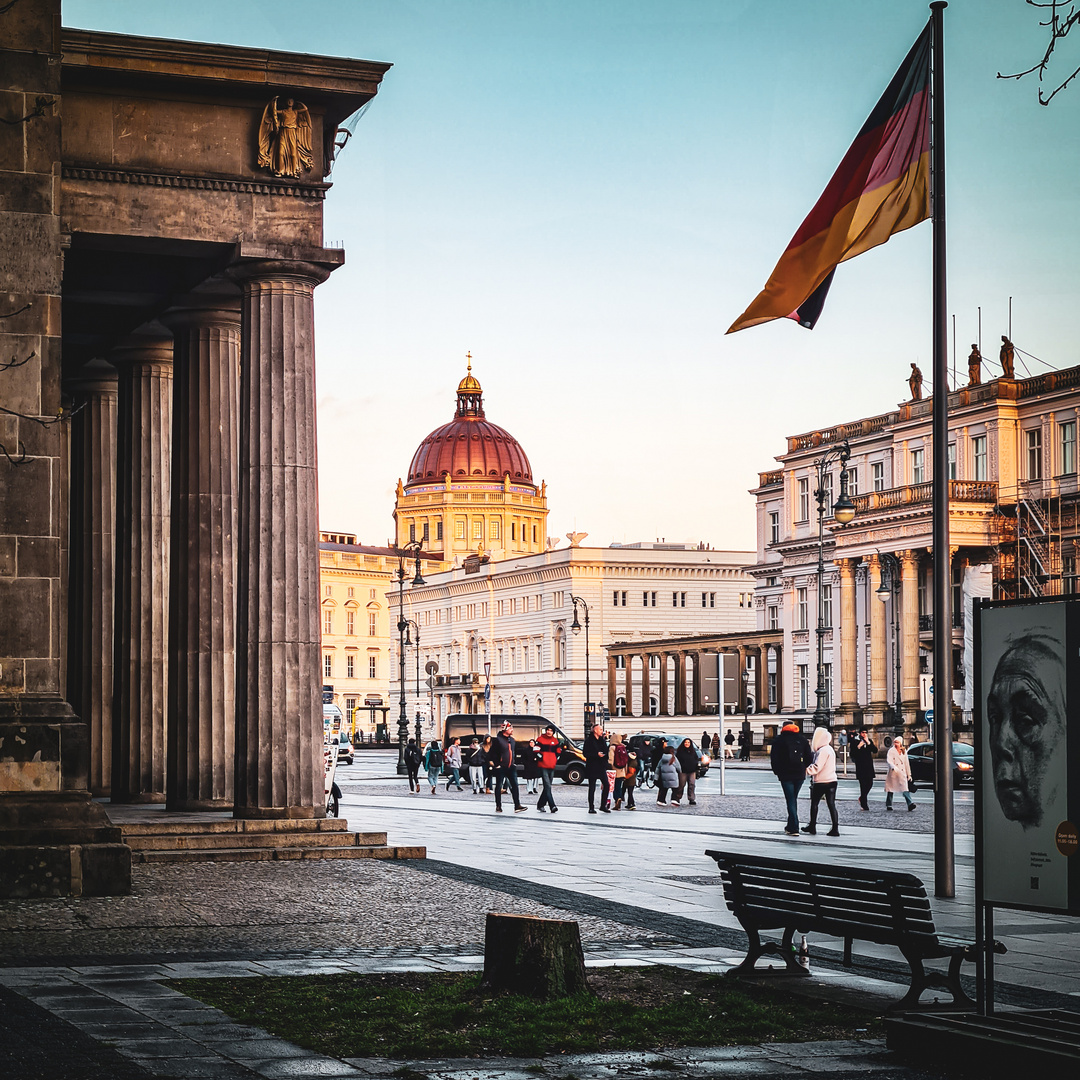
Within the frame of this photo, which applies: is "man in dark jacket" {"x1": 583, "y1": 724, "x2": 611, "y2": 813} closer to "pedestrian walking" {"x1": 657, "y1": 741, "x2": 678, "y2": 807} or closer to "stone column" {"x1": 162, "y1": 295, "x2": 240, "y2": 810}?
"pedestrian walking" {"x1": 657, "y1": 741, "x2": 678, "y2": 807}

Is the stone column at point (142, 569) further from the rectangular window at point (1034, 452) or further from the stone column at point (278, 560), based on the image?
the rectangular window at point (1034, 452)

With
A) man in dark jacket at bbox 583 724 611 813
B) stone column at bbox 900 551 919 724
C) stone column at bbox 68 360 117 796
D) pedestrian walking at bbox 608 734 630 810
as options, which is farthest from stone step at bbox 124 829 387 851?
stone column at bbox 900 551 919 724

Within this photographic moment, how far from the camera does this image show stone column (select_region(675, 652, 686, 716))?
417ft

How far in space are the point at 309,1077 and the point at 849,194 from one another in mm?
10148

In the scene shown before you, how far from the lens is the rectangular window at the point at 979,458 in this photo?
89688mm

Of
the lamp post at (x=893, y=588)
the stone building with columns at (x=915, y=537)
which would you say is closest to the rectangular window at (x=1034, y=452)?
the stone building with columns at (x=915, y=537)

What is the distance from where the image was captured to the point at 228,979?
10766 millimetres

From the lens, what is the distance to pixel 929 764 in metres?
50.2

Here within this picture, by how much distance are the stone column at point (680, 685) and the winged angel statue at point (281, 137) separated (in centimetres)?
10730

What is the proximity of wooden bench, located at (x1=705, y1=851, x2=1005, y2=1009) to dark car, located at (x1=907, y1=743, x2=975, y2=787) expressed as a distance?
36.1 m

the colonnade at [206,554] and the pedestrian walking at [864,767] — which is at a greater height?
the colonnade at [206,554]

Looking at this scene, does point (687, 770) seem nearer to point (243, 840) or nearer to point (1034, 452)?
point (243, 840)

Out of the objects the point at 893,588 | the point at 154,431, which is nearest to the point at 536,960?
the point at 154,431

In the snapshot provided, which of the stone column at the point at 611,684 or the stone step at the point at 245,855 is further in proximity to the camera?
the stone column at the point at 611,684
